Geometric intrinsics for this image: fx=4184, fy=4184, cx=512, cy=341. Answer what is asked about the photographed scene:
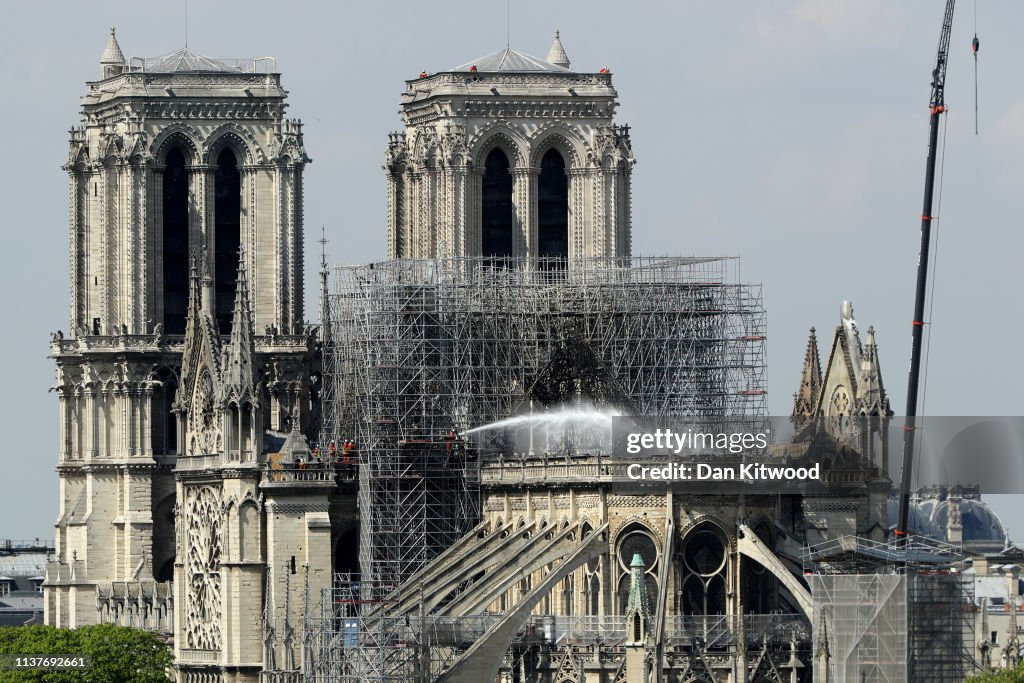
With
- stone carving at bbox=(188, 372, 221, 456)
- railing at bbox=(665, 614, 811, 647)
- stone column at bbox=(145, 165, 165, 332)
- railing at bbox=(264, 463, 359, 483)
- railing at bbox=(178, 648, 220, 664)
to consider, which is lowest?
railing at bbox=(178, 648, 220, 664)

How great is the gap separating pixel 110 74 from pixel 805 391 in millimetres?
37080

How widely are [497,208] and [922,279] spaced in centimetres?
2808

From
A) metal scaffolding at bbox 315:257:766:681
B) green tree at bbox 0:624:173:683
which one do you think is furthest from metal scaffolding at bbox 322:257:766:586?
green tree at bbox 0:624:173:683

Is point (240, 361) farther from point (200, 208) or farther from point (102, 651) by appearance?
point (200, 208)

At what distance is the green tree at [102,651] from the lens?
6555 inches

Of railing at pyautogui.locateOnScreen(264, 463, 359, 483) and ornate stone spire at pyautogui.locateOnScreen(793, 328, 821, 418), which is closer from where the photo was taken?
railing at pyautogui.locateOnScreen(264, 463, 359, 483)

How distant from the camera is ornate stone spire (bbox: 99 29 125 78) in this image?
193125 millimetres

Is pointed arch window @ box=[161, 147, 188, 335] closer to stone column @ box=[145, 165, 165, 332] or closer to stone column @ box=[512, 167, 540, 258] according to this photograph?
stone column @ box=[145, 165, 165, 332]

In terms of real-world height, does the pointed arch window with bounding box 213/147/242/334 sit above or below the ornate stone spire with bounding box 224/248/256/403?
above

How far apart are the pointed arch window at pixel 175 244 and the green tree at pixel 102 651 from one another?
753 inches

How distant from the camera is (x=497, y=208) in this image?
177375mm

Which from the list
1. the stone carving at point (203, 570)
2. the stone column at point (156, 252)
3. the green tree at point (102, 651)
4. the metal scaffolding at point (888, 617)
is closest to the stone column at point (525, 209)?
the stone carving at point (203, 570)

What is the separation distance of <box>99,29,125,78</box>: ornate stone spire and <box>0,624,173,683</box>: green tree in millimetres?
30758

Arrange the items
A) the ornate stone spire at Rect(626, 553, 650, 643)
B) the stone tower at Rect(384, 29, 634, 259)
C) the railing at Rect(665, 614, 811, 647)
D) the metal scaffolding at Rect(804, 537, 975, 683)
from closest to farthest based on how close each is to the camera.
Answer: the metal scaffolding at Rect(804, 537, 975, 683) → the ornate stone spire at Rect(626, 553, 650, 643) → the railing at Rect(665, 614, 811, 647) → the stone tower at Rect(384, 29, 634, 259)
